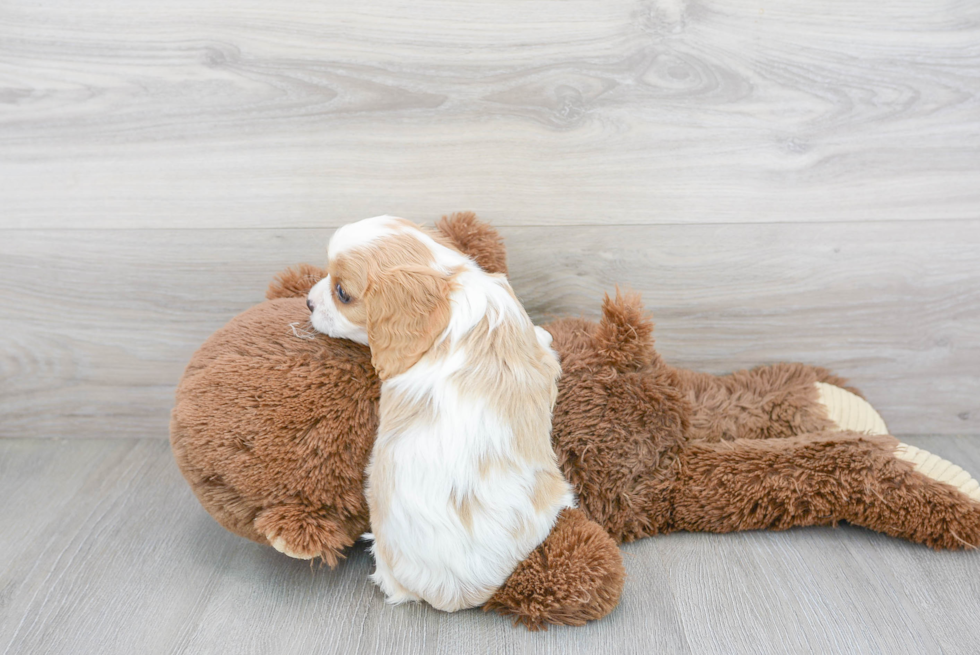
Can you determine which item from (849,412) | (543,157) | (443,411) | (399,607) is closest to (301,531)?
(399,607)

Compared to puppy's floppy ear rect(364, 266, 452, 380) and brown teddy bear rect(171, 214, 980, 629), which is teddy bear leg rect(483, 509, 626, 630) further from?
puppy's floppy ear rect(364, 266, 452, 380)

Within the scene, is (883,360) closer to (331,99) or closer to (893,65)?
(893,65)

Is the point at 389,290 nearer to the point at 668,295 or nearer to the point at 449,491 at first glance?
the point at 449,491

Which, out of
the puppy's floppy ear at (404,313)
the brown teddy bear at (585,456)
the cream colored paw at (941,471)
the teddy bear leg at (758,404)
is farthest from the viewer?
the teddy bear leg at (758,404)

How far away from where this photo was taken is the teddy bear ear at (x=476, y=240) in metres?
1.15

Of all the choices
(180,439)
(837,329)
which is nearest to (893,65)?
(837,329)

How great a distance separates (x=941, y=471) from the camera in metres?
1.14

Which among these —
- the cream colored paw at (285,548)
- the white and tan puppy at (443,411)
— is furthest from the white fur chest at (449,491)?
the cream colored paw at (285,548)

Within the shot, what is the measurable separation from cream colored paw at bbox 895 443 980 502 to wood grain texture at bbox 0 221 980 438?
26 centimetres

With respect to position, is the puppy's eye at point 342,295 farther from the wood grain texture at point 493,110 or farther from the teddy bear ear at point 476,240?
the wood grain texture at point 493,110

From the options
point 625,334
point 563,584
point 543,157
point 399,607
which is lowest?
point 399,607

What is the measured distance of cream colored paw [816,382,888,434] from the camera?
4.11 feet

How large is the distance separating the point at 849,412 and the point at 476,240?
0.73 metres

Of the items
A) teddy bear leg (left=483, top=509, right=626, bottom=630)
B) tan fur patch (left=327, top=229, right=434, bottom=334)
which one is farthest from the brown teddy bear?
tan fur patch (left=327, top=229, right=434, bottom=334)
